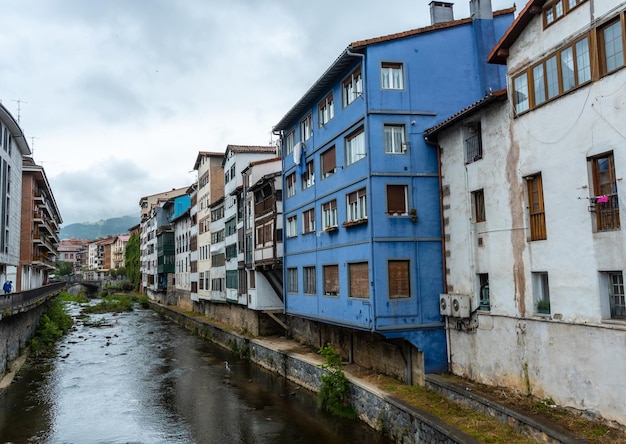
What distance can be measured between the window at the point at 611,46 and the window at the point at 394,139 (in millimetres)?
7954

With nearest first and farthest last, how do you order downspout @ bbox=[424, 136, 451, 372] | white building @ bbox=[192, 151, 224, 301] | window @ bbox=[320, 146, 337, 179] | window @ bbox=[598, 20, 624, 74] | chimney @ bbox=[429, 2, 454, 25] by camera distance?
1. window @ bbox=[598, 20, 624, 74]
2. downspout @ bbox=[424, 136, 451, 372]
3. chimney @ bbox=[429, 2, 454, 25]
4. window @ bbox=[320, 146, 337, 179]
5. white building @ bbox=[192, 151, 224, 301]

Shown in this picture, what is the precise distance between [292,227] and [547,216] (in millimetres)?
15734

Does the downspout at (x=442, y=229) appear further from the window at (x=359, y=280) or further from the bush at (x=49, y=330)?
the bush at (x=49, y=330)

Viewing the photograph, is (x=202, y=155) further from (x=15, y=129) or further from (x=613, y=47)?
(x=613, y=47)

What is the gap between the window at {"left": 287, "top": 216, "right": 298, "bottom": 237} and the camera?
27.5m

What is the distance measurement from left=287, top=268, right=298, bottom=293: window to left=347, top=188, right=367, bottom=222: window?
7238 millimetres

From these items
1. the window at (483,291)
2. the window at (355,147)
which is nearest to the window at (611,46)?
the window at (483,291)

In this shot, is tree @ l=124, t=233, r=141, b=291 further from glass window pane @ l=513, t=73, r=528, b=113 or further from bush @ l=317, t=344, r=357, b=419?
glass window pane @ l=513, t=73, r=528, b=113

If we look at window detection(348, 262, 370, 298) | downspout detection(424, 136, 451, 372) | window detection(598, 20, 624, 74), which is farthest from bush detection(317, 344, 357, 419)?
window detection(598, 20, 624, 74)

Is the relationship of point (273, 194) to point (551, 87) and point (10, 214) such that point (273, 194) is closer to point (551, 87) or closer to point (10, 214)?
point (551, 87)

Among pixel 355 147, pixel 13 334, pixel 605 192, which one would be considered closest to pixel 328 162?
pixel 355 147

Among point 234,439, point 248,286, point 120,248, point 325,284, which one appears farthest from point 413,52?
point 120,248

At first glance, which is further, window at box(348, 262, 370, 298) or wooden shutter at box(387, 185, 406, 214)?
window at box(348, 262, 370, 298)

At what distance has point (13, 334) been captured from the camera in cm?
3131
